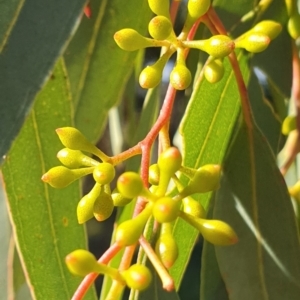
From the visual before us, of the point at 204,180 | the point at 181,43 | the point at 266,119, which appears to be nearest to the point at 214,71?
the point at 181,43

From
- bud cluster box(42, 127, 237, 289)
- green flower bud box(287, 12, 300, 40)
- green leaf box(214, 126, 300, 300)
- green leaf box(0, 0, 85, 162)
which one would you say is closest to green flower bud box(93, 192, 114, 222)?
bud cluster box(42, 127, 237, 289)

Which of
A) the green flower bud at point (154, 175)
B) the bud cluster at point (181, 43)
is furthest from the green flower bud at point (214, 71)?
the green flower bud at point (154, 175)

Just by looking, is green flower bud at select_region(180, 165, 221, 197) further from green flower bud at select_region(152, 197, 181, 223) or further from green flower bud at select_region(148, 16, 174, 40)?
green flower bud at select_region(148, 16, 174, 40)

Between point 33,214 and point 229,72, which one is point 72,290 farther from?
point 229,72

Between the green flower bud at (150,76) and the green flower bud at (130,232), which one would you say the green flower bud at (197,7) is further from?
the green flower bud at (130,232)

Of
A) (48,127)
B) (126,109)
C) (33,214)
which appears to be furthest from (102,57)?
(126,109)

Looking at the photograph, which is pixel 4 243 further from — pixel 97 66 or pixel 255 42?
pixel 255 42
